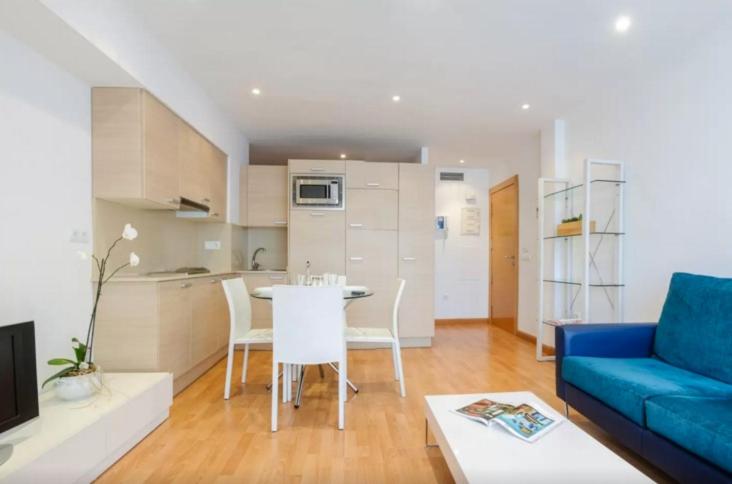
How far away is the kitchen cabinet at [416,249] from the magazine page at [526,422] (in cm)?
239

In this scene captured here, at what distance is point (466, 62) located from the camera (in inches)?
101

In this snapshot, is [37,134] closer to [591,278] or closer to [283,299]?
[283,299]

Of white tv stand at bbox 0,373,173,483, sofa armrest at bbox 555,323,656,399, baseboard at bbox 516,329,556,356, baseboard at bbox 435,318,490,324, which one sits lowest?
baseboard at bbox 435,318,490,324

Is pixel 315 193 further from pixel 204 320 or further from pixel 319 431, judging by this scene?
pixel 319 431

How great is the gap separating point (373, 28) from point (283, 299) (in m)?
1.81

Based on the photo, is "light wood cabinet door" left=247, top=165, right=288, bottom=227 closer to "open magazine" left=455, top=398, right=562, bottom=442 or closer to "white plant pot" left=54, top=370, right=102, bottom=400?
"white plant pot" left=54, top=370, right=102, bottom=400

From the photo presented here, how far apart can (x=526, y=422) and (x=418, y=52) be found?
236 cm

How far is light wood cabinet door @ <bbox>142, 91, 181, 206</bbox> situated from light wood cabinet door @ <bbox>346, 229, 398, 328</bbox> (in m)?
1.89

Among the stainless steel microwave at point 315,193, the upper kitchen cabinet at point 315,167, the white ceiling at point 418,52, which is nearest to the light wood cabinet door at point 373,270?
the stainless steel microwave at point 315,193

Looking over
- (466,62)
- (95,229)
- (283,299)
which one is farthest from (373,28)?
(95,229)

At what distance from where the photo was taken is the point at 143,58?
87.9 inches

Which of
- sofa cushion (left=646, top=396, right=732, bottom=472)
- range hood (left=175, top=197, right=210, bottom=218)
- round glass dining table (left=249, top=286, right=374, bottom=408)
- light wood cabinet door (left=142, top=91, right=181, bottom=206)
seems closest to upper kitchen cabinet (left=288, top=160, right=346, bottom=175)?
range hood (left=175, top=197, right=210, bottom=218)

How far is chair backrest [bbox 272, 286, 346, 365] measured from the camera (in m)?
2.12

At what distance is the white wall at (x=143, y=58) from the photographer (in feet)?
5.73
